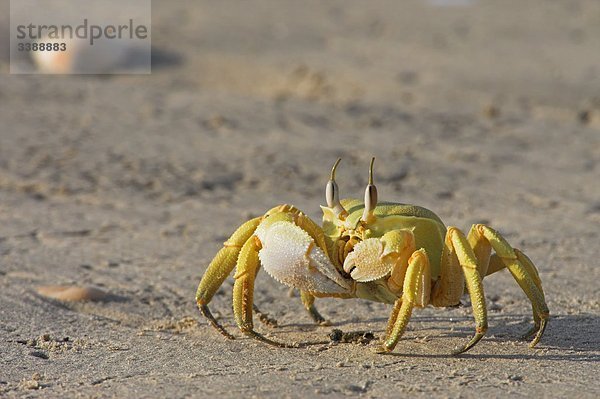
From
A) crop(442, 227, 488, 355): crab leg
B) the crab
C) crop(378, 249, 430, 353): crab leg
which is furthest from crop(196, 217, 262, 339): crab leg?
crop(442, 227, 488, 355): crab leg

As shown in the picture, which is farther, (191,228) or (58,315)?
(191,228)

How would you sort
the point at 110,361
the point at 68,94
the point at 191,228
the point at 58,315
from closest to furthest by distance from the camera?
the point at 110,361
the point at 58,315
the point at 191,228
the point at 68,94

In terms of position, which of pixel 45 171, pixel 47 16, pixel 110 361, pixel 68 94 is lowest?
pixel 110 361

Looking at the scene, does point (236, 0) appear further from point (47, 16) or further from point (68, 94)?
point (68, 94)

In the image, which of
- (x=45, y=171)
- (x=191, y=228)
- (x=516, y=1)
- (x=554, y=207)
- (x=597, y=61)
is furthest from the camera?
(x=516, y=1)

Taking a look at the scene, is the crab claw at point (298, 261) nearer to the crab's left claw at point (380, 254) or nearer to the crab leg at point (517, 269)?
the crab's left claw at point (380, 254)

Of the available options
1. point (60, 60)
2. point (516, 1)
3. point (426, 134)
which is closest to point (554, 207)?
point (426, 134)

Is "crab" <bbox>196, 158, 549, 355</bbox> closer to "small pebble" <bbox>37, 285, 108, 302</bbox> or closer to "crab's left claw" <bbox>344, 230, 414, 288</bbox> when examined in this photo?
"crab's left claw" <bbox>344, 230, 414, 288</bbox>
